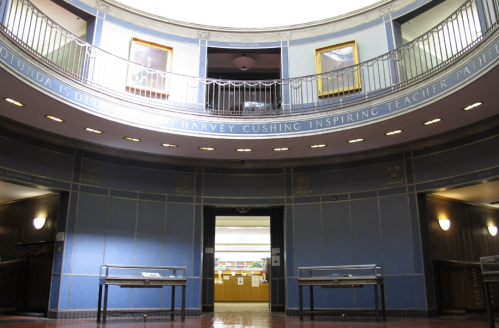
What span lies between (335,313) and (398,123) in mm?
4588

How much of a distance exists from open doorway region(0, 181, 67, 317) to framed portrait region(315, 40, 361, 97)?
6.69 metres

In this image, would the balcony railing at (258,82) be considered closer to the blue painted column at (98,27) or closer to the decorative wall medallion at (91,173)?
the blue painted column at (98,27)

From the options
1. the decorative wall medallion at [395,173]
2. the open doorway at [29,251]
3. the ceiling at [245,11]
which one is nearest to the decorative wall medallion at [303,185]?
the decorative wall medallion at [395,173]

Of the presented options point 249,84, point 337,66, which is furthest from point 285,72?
point 249,84

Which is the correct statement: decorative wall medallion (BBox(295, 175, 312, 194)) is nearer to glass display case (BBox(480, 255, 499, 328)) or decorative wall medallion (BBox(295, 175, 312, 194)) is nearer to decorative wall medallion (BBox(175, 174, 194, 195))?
decorative wall medallion (BBox(175, 174, 194, 195))

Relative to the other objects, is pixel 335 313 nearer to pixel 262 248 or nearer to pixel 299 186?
pixel 299 186

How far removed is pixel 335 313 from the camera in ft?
31.8

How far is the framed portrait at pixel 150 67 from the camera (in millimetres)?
10102

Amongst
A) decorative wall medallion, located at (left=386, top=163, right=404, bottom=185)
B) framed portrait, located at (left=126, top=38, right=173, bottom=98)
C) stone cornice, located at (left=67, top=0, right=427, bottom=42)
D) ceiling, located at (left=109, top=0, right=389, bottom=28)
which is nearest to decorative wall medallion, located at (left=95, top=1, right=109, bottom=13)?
stone cornice, located at (left=67, top=0, right=427, bottom=42)

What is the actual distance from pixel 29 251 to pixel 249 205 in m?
5.38

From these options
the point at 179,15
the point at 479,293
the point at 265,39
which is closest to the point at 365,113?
the point at 265,39

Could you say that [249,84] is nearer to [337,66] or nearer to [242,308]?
[337,66]

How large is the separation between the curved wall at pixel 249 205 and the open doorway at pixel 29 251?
30.4 inches

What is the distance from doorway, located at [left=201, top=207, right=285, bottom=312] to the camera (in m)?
11.0
